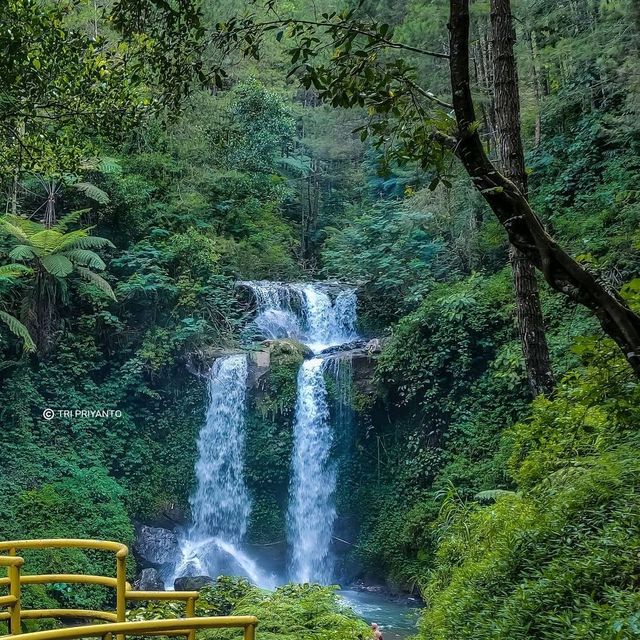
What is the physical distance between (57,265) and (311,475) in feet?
22.3

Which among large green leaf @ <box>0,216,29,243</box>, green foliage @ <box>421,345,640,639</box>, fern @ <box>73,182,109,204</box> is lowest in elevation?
green foliage @ <box>421,345,640,639</box>


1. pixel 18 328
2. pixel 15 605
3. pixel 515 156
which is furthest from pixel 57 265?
pixel 15 605

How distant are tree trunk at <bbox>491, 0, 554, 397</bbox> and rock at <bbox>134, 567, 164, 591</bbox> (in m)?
8.89

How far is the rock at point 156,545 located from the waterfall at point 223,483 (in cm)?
29

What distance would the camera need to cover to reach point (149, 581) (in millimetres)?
12500

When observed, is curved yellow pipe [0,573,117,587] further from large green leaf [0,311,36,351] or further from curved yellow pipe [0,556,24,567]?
large green leaf [0,311,36,351]

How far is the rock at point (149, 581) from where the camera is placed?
1238 centimetres

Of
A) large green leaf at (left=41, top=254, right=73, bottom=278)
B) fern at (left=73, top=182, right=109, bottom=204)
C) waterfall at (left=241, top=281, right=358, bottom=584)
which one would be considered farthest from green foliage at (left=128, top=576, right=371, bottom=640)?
fern at (left=73, top=182, right=109, bottom=204)

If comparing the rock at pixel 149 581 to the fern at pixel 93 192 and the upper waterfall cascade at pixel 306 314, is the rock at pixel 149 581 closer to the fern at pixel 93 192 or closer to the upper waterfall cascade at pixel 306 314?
the upper waterfall cascade at pixel 306 314

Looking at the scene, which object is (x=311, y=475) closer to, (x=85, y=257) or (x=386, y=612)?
(x=386, y=612)

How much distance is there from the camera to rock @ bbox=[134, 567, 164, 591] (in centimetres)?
1238

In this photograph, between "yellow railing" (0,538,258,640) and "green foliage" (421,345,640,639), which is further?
"green foliage" (421,345,640,639)

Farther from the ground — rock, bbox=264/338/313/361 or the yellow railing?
rock, bbox=264/338/313/361

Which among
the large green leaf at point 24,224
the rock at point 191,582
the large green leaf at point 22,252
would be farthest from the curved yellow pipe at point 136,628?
the large green leaf at point 24,224
